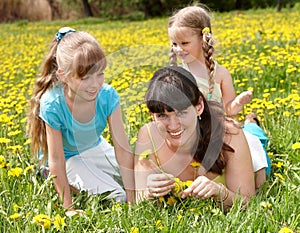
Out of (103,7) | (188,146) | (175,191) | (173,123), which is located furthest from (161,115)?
(103,7)

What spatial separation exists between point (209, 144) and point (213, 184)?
0.28 metres

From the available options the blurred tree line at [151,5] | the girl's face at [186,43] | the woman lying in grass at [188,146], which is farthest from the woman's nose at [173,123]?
the blurred tree line at [151,5]

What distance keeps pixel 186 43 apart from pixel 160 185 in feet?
4.48

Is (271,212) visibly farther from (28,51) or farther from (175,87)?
(28,51)

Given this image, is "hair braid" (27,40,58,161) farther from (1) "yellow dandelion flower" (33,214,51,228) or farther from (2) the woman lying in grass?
(1) "yellow dandelion flower" (33,214,51,228)

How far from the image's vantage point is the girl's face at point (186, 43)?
3.49m

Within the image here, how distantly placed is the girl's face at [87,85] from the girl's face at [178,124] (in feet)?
1.14

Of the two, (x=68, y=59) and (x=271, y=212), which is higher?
(x=68, y=59)

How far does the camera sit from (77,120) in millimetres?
2932

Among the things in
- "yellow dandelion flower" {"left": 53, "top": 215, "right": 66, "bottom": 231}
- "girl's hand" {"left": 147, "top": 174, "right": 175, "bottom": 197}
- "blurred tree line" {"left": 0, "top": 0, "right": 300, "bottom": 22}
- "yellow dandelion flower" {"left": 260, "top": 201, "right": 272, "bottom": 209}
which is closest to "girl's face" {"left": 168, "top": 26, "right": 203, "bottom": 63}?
"girl's hand" {"left": 147, "top": 174, "right": 175, "bottom": 197}

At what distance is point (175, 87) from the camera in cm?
248

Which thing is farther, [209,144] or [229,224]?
[209,144]

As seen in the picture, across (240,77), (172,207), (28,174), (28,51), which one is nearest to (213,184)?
(172,207)

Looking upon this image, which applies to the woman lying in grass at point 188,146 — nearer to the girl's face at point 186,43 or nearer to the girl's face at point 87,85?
the girl's face at point 87,85
